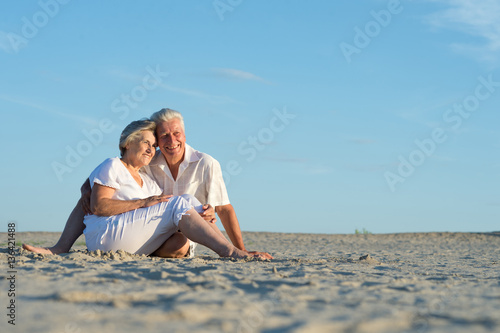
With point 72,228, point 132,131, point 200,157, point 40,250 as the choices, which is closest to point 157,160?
point 200,157

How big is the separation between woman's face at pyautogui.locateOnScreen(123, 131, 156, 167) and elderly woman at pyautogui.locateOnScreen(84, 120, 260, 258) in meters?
0.17

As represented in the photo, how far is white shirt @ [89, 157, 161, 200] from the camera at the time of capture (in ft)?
16.8

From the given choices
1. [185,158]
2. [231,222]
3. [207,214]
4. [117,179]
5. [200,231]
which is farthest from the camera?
A: [231,222]

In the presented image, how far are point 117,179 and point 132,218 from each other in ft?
1.45

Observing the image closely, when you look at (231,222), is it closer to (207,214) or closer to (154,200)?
(207,214)

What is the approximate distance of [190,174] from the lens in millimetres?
6039

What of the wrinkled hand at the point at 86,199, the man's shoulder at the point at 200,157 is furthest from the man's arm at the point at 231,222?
the wrinkled hand at the point at 86,199

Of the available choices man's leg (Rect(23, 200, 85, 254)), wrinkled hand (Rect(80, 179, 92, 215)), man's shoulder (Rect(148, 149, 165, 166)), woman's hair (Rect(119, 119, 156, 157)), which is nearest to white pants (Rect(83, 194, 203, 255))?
wrinkled hand (Rect(80, 179, 92, 215))

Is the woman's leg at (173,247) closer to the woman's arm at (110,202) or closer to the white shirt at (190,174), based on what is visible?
the woman's arm at (110,202)

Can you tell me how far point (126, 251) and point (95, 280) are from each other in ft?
5.90

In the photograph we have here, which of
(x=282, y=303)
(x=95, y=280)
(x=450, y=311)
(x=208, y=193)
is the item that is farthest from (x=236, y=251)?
(x=450, y=311)

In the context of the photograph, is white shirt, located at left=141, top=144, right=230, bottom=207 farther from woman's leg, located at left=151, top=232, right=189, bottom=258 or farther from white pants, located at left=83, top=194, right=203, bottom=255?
white pants, located at left=83, top=194, right=203, bottom=255

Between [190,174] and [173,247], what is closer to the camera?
[173,247]

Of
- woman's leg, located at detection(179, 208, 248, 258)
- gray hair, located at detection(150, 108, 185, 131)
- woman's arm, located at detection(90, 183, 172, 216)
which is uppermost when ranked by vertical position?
gray hair, located at detection(150, 108, 185, 131)
